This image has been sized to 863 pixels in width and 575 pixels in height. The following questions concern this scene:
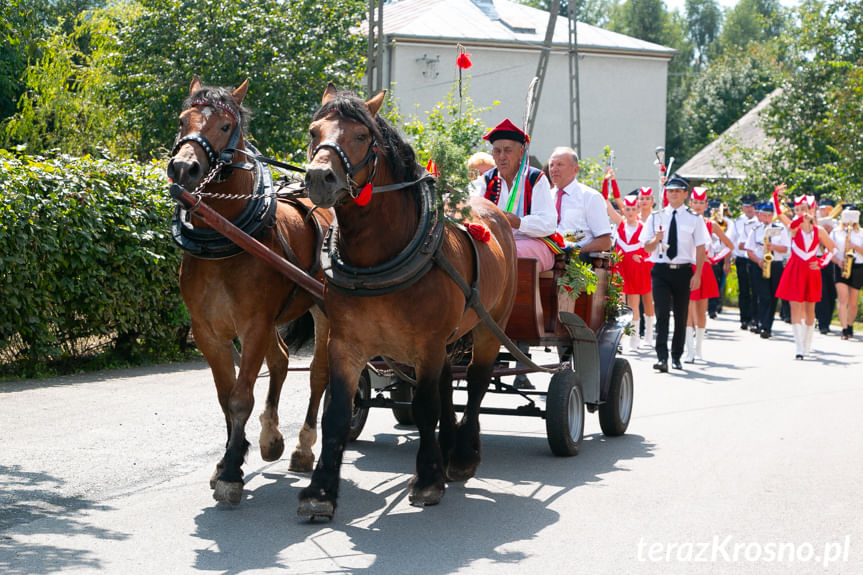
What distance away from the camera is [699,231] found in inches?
518

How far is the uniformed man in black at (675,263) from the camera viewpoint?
13.0 meters

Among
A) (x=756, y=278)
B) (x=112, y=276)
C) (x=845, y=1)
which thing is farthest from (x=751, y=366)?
(x=845, y=1)

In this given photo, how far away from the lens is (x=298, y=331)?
794 centimetres

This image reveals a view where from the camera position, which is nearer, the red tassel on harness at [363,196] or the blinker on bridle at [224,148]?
the red tassel on harness at [363,196]

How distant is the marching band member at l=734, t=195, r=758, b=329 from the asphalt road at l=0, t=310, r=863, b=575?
33.7 feet

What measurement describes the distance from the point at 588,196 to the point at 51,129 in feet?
70.1

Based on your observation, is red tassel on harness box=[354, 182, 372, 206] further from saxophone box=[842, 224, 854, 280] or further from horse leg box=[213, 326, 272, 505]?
saxophone box=[842, 224, 854, 280]

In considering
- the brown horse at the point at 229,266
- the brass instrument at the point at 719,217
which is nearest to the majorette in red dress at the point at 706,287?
the brass instrument at the point at 719,217

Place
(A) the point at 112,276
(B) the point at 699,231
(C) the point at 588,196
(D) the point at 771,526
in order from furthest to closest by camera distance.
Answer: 1. (B) the point at 699,231
2. (A) the point at 112,276
3. (C) the point at 588,196
4. (D) the point at 771,526

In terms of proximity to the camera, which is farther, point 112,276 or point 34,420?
point 112,276

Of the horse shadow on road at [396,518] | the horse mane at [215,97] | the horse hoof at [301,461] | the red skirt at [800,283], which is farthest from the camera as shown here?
the red skirt at [800,283]

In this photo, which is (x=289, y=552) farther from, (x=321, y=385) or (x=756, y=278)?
(x=756, y=278)

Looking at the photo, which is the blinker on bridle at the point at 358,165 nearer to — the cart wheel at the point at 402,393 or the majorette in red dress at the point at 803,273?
the cart wheel at the point at 402,393

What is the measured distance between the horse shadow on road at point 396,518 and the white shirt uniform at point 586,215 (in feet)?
6.41
